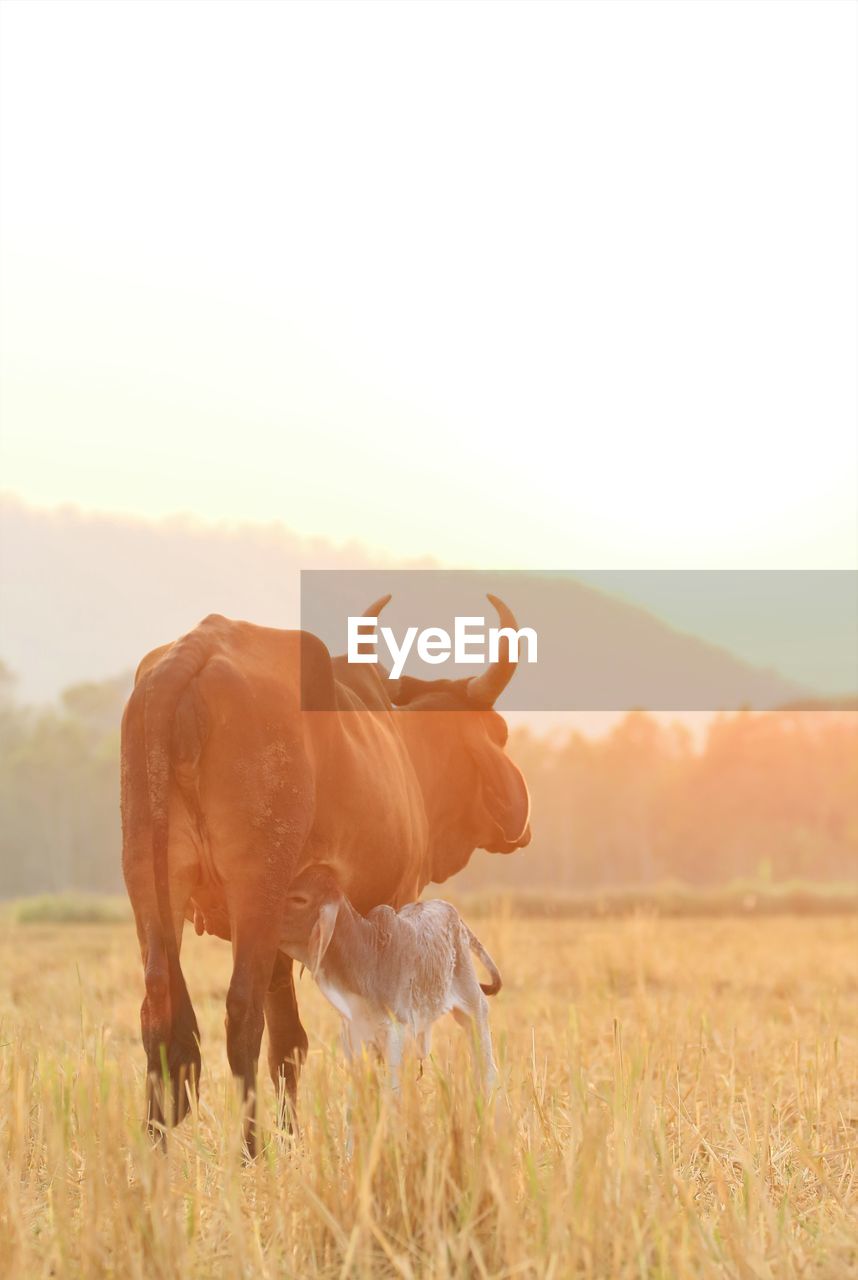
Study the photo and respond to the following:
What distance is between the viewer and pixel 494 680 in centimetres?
648

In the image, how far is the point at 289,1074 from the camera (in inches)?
238

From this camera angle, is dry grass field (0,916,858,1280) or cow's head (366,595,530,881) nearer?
dry grass field (0,916,858,1280)

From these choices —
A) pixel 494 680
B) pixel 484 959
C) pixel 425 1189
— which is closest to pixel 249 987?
pixel 484 959

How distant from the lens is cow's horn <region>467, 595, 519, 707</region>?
6.30m

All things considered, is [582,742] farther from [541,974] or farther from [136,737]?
[136,737]

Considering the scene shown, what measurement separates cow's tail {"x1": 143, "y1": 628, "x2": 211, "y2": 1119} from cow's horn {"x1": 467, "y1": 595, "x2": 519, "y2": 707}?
160cm

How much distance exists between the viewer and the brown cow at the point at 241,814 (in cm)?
509

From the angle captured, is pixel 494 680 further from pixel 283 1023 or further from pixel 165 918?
pixel 165 918

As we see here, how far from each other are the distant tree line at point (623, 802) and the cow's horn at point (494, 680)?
51.2m

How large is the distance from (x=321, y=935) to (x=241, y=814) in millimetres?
532

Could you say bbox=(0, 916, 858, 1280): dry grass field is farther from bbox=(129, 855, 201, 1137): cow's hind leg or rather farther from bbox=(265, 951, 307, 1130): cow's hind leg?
bbox=(265, 951, 307, 1130): cow's hind leg

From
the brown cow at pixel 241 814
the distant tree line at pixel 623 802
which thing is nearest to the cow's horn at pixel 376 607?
the brown cow at pixel 241 814

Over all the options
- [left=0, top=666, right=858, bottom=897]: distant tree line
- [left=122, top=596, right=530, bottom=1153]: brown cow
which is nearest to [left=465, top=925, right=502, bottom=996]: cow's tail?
[left=122, top=596, right=530, bottom=1153]: brown cow

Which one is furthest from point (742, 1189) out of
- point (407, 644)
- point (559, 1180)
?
point (407, 644)
